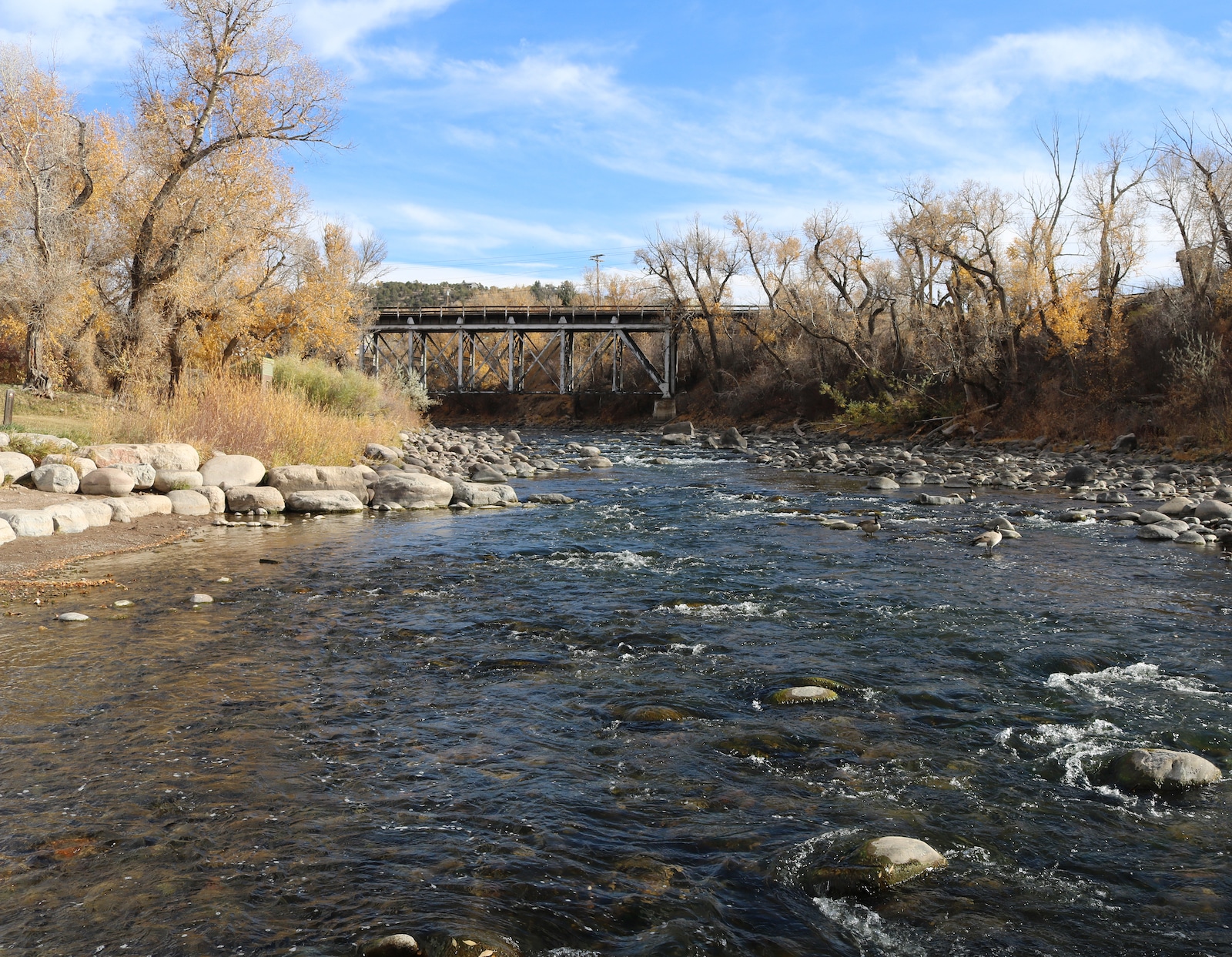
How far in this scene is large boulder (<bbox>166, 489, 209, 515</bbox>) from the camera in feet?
38.3

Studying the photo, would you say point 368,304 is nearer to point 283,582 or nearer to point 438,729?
point 283,582

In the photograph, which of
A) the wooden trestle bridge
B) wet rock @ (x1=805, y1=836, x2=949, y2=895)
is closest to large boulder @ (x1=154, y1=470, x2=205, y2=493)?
wet rock @ (x1=805, y1=836, x2=949, y2=895)

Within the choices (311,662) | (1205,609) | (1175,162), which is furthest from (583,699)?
(1175,162)

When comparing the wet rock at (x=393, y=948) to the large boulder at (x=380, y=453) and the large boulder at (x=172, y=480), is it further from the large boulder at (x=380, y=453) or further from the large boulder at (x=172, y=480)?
the large boulder at (x=380, y=453)

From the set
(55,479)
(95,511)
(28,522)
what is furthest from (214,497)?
(28,522)

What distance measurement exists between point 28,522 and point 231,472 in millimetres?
3912

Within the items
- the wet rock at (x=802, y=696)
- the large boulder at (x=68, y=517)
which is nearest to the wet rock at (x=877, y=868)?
the wet rock at (x=802, y=696)

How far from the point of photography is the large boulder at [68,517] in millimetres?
9547

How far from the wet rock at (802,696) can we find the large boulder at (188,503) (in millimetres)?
9293

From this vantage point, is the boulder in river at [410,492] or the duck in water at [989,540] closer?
the duck in water at [989,540]

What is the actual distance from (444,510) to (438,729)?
9.39 metres

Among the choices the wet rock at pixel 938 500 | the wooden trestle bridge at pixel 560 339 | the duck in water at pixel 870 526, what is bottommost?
the duck in water at pixel 870 526

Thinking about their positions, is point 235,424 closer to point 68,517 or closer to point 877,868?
point 68,517

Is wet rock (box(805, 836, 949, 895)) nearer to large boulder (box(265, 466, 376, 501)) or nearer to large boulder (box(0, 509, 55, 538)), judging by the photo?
large boulder (box(0, 509, 55, 538))
